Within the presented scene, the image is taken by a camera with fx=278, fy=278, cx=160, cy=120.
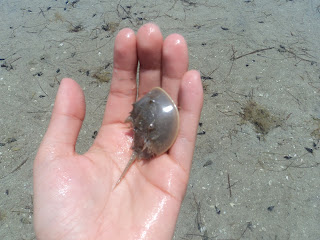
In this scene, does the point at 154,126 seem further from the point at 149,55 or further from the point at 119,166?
the point at 149,55

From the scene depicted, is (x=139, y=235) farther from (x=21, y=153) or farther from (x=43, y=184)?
(x=21, y=153)

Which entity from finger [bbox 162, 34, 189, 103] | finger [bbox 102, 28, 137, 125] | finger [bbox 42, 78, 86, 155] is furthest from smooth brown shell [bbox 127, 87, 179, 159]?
finger [bbox 42, 78, 86, 155]

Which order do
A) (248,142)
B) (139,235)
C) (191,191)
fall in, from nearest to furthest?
(139,235), (191,191), (248,142)

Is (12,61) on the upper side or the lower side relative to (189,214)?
upper

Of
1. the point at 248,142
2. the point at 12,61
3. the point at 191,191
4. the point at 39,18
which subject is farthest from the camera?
the point at 39,18

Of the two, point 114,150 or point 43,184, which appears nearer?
point 43,184

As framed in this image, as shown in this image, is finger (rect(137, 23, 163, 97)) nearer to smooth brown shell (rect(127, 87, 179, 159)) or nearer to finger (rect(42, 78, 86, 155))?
smooth brown shell (rect(127, 87, 179, 159))

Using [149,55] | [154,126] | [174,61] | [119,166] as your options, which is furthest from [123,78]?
[119,166]

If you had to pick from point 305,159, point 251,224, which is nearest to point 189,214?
point 251,224
